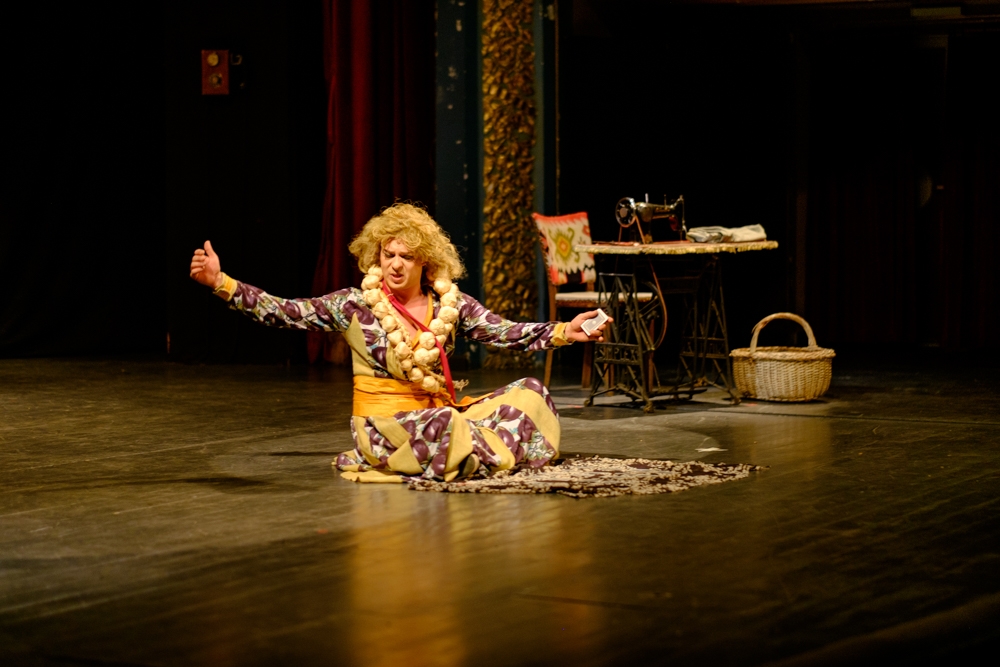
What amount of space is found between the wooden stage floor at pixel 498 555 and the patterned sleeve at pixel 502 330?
0.58 meters

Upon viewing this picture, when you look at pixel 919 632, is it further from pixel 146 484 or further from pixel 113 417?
pixel 113 417

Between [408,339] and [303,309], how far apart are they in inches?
14.3

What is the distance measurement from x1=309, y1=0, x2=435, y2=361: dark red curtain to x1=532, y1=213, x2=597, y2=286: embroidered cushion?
1.56 m

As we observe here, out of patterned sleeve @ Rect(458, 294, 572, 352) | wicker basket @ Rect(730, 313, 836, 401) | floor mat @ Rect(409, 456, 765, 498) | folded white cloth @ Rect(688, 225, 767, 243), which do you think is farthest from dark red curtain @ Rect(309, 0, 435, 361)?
floor mat @ Rect(409, 456, 765, 498)

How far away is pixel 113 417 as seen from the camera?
6031 millimetres

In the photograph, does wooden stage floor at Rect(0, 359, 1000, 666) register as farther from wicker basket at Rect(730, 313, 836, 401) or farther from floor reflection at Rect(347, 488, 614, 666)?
wicker basket at Rect(730, 313, 836, 401)

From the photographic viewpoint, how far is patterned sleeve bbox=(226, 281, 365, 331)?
14.8 ft

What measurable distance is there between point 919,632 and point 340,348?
609cm

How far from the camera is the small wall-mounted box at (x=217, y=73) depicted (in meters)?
8.41

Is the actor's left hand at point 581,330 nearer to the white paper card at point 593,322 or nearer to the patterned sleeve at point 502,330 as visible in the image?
the white paper card at point 593,322

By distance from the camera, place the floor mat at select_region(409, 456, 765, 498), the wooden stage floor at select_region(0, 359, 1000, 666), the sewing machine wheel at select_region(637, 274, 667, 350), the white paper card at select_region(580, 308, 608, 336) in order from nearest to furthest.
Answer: the wooden stage floor at select_region(0, 359, 1000, 666) < the floor mat at select_region(409, 456, 765, 498) < the white paper card at select_region(580, 308, 608, 336) < the sewing machine wheel at select_region(637, 274, 667, 350)

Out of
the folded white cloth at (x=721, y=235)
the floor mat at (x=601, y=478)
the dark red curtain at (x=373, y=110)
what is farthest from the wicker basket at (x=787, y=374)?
the dark red curtain at (x=373, y=110)

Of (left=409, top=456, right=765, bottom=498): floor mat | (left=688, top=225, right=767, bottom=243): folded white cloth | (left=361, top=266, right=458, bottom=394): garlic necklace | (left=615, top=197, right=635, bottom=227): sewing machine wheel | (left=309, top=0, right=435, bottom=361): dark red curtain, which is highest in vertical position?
(left=309, top=0, right=435, bottom=361): dark red curtain

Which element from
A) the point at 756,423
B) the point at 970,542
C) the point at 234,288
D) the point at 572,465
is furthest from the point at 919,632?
the point at 756,423
